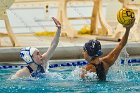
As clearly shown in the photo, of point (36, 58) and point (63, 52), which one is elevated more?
point (36, 58)

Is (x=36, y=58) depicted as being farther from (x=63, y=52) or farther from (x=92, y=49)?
(x=63, y=52)

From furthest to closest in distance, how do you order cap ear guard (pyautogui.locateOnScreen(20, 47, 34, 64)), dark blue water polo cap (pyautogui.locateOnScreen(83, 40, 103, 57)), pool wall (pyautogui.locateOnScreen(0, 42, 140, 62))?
pool wall (pyautogui.locateOnScreen(0, 42, 140, 62)) < cap ear guard (pyautogui.locateOnScreen(20, 47, 34, 64)) < dark blue water polo cap (pyautogui.locateOnScreen(83, 40, 103, 57))

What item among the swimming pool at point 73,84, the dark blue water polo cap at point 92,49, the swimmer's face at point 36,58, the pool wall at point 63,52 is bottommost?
the pool wall at point 63,52

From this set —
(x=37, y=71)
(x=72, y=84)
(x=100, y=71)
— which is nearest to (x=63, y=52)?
(x=37, y=71)

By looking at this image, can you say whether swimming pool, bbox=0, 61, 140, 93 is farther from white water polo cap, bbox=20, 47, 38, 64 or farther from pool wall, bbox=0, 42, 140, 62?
pool wall, bbox=0, 42, 140, 62

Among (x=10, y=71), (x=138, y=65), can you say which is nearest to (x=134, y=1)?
(x=138, y=65)

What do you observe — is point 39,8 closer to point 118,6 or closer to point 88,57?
point 118,6

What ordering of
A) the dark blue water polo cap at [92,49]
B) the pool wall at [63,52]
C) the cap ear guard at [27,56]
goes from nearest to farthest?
the dark blue water polo cap at [92,49] < the cap ear guard at [27,56] < the pool wall at [63,52]

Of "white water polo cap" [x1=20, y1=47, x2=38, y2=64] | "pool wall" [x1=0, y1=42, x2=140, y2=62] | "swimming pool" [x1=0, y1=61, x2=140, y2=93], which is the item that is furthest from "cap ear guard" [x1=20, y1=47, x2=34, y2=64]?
"pool wall" [x1=0, y1=42, x2=140, y2=62]

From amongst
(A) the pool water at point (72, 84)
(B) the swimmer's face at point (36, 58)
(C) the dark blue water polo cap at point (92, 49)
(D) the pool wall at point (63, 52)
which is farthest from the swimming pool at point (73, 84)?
(D) the pool wall at point (63, 52)

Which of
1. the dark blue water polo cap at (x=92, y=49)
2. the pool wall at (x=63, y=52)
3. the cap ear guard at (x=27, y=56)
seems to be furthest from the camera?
the pool wall at (x=63, y=52)

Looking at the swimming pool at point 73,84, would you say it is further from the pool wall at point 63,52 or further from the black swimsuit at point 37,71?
the pool wall at point 63,52

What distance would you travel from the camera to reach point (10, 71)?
27.7 ft

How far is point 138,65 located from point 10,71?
2.26 meters
